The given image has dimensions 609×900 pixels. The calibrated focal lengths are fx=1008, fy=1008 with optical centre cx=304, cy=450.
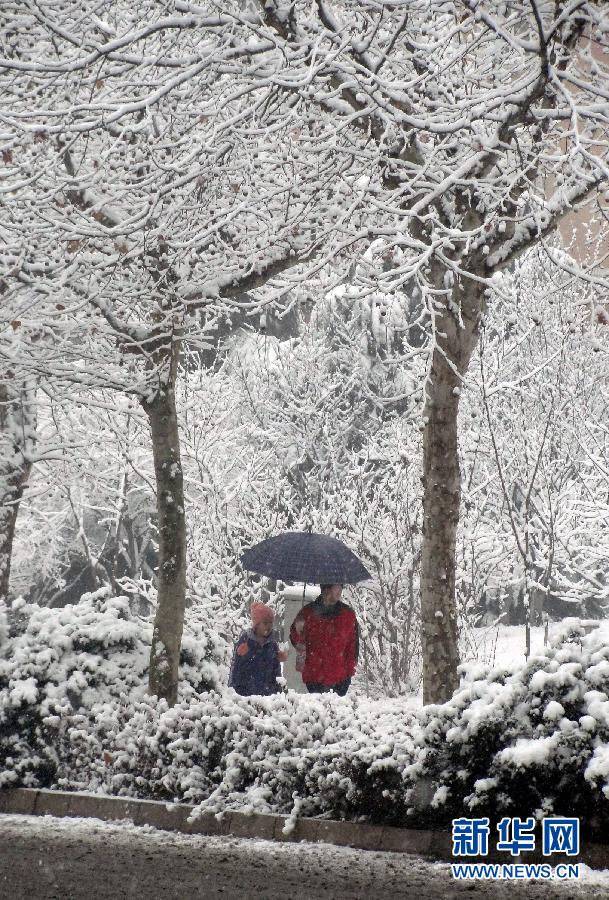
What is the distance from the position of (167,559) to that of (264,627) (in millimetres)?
1588

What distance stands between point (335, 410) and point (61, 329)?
1630 cm

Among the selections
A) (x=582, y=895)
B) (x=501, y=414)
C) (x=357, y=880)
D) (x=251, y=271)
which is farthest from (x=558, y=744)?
(x=501, y=414)

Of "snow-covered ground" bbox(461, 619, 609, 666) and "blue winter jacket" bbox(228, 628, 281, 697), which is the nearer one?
"snow-covered ground" bbox(461, 619, 609, 666)

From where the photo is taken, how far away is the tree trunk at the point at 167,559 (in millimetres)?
8156

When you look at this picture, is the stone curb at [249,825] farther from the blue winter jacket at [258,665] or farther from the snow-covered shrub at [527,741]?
the blue winter jacket at [258,665]

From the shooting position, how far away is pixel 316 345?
84.4 feet

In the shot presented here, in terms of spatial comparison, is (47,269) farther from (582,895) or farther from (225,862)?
(582,895)

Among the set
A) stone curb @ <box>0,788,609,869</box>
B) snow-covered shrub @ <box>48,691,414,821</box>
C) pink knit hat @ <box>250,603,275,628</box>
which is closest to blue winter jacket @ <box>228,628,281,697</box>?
pink knit hat @ <box>250,603,275,628</box>

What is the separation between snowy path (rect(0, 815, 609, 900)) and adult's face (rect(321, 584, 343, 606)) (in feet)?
11.2

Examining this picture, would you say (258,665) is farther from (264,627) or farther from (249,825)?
(249,825)

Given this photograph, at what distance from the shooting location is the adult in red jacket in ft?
31.0

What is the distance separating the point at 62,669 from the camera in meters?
7.99

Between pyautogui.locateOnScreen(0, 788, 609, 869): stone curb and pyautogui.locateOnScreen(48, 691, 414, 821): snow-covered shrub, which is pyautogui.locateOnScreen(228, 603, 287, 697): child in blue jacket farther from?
pyautogui.locateOnScreen(0, 788, 609, 869): stone curb

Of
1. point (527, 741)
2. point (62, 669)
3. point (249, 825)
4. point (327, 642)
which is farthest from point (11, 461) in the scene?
point (527, 741)
